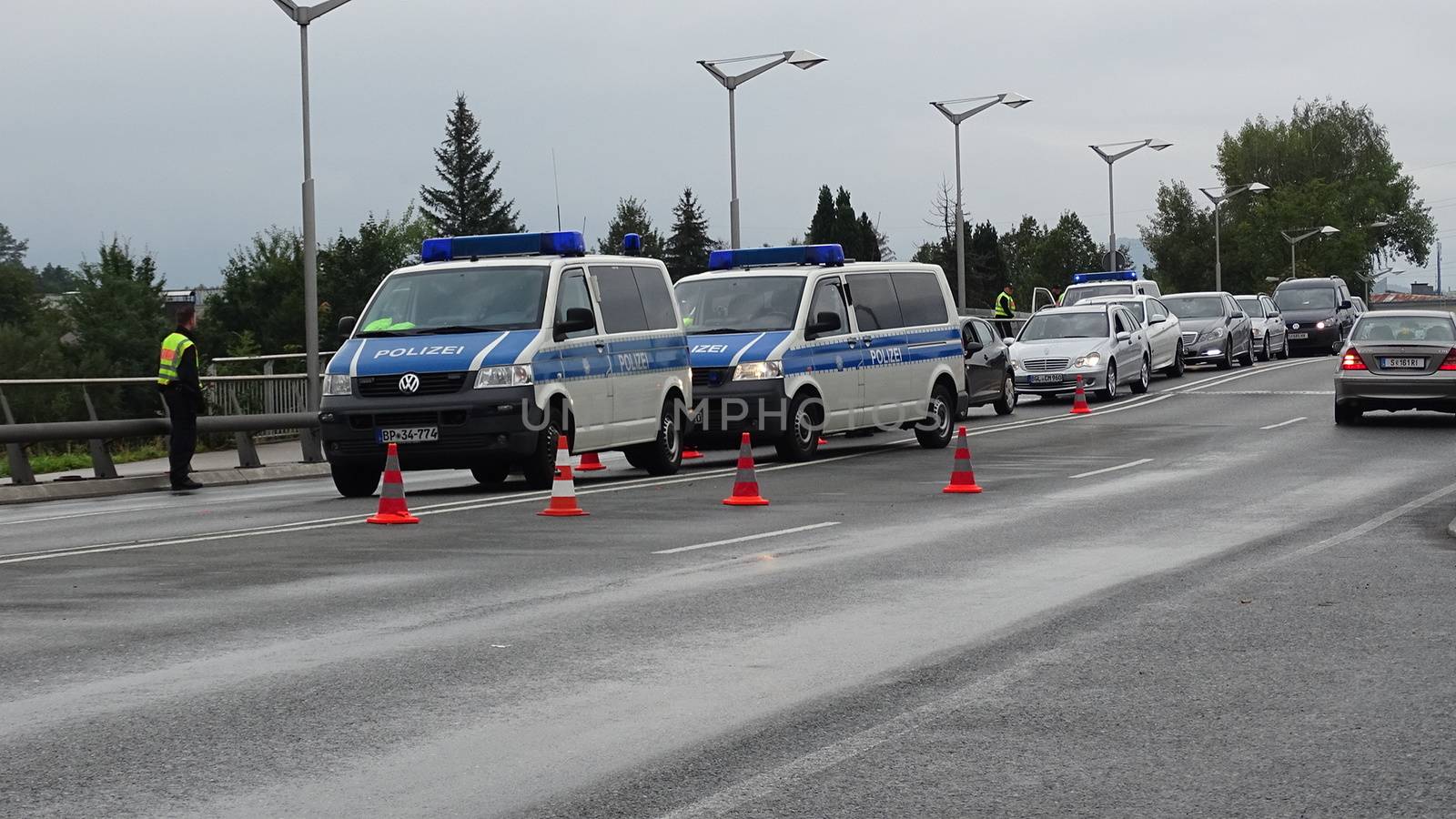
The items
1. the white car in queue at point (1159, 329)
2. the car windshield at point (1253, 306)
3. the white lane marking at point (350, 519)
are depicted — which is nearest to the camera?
the white lane marking at point (350, 519)

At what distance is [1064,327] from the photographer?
34.7 meters

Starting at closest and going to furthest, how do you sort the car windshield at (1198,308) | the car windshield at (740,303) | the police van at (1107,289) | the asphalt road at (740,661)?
1. the asphalt road at (740,661)
2. the car windshield at (740,303)
3. the police van at (1107,289)
4. the car windshield at (1198,308)

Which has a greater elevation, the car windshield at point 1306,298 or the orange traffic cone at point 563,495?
the car windshield at point 1306,298

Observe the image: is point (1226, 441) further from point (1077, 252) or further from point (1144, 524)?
point (1077, 252)

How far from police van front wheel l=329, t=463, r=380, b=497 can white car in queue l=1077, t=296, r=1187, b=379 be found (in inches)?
888

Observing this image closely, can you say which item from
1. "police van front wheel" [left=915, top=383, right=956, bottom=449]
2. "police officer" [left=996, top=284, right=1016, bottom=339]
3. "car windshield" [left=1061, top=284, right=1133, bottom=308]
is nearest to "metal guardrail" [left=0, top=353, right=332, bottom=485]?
"police van front wheel" [left=915, top=383, right=956, bottom=449]

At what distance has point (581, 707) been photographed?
697 cm

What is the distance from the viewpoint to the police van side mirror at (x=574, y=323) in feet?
55.9

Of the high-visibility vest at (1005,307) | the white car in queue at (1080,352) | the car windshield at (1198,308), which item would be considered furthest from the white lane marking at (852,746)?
the car windshield at (1198,308)

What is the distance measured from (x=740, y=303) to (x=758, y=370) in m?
1.30

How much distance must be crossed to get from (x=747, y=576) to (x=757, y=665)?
301 centimetres

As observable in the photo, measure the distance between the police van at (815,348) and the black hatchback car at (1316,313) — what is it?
32.3m

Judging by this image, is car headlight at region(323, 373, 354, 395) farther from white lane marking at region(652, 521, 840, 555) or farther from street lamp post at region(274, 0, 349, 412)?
street lamp post at region(274, 0, 349, 412)

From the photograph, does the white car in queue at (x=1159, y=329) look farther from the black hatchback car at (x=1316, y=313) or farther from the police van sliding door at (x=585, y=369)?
the police van sliding door at (x=585, y=369)
